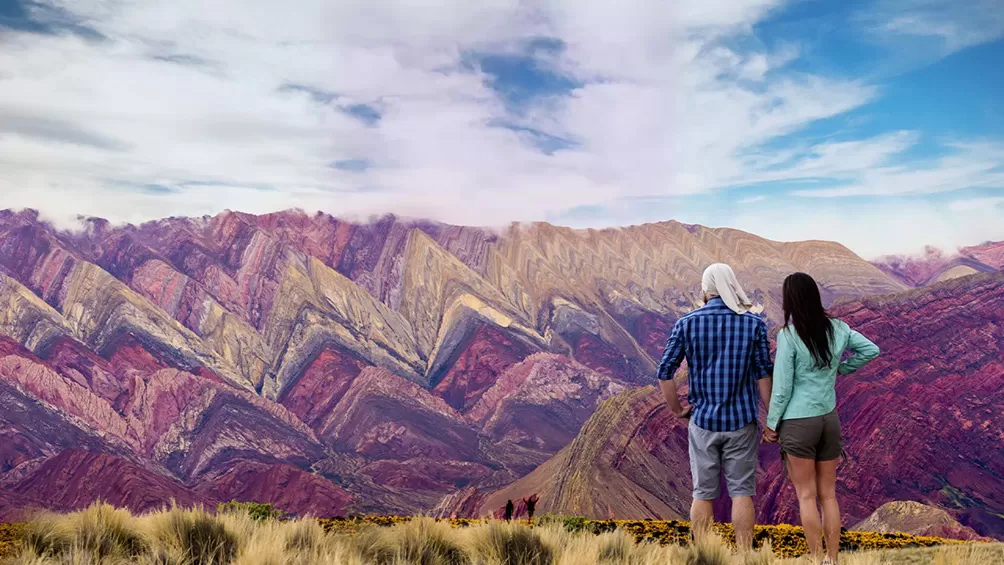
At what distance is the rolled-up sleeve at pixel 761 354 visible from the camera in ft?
25.5

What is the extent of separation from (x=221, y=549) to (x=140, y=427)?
135 m

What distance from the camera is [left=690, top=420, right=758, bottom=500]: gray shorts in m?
7.71

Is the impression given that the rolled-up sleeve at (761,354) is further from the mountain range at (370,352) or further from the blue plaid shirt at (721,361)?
the mountain range at (370,352)

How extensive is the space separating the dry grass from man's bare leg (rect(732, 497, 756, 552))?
0.21m

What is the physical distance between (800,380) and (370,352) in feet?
480

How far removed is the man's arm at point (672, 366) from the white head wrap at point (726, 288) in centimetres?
51

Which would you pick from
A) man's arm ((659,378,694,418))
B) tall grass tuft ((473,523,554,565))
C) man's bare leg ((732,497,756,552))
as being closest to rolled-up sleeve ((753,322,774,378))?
man's arm ((659,378,694,418))

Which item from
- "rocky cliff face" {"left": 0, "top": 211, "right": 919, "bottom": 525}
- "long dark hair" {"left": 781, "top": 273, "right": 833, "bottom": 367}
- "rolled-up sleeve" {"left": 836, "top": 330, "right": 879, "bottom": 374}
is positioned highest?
"long dark hair" {"left": 781, "top": 273, "right": 833, "bottom": 367}

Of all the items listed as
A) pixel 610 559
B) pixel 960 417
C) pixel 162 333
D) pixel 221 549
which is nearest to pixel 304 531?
pixel 221 549

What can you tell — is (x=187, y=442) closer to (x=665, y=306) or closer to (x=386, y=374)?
(x=386, y=374)

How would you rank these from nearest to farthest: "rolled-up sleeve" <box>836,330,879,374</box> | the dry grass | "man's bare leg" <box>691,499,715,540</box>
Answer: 1. the dry grass
2. "rolled-up sleeve" <box>836,330,879,374</box>
3. "man's bare leg" <box>691,499,715,540</box>

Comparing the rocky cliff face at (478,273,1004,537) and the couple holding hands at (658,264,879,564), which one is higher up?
the couple holding hands at (658,264,879,564)

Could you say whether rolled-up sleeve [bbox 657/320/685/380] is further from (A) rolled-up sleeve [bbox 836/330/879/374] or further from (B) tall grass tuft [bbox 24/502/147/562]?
(B) tall grass tuft [bbox 24/502/147/562]

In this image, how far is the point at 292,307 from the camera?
15100 cm
